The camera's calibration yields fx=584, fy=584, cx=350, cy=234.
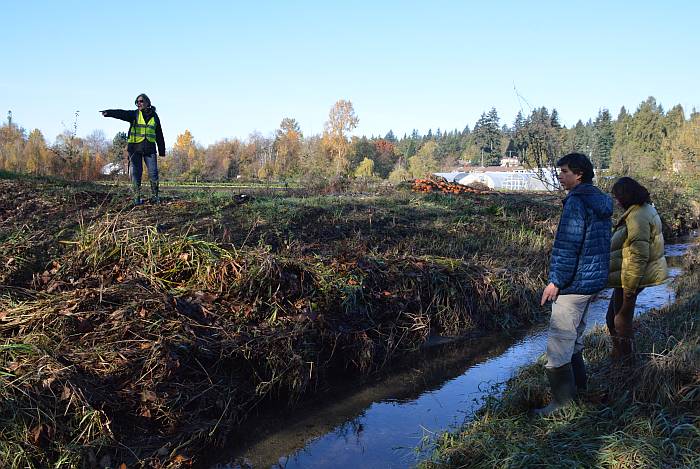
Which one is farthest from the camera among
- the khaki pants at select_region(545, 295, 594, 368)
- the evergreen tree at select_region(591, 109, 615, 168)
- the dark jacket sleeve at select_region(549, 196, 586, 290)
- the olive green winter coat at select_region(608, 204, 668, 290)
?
the evergreen tree at select_region(591, 109, 615, 168)

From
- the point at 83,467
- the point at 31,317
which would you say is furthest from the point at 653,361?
the point at 31,317

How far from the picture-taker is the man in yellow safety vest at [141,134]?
941 centimetres

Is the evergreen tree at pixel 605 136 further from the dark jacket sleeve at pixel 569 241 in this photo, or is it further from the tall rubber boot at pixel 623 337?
the dark jacket sleeve at pixel 569 241

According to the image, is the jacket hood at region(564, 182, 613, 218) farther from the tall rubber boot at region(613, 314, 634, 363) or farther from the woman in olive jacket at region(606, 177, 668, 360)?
the tall rubber boot at region(613, 314, 634, 363)

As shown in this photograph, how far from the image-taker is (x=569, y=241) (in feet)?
13.4

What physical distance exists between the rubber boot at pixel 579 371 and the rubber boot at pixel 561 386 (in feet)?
1.00

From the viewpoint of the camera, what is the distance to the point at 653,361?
452 centimetres

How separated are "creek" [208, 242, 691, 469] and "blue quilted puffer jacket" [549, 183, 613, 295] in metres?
1.62

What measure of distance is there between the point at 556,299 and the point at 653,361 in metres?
0.99

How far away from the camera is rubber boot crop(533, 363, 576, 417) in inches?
170

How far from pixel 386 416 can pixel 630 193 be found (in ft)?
9.47

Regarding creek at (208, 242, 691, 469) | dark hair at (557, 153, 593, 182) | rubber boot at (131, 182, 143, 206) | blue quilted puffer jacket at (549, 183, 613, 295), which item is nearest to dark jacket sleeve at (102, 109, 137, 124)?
rubber boot at (131, 182, 143, 206)

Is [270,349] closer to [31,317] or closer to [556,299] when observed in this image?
[31,317]

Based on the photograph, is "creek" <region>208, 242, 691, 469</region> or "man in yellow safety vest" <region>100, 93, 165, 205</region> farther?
"man in yellow safety vest" <region>100, 93, 165, 205</region>
